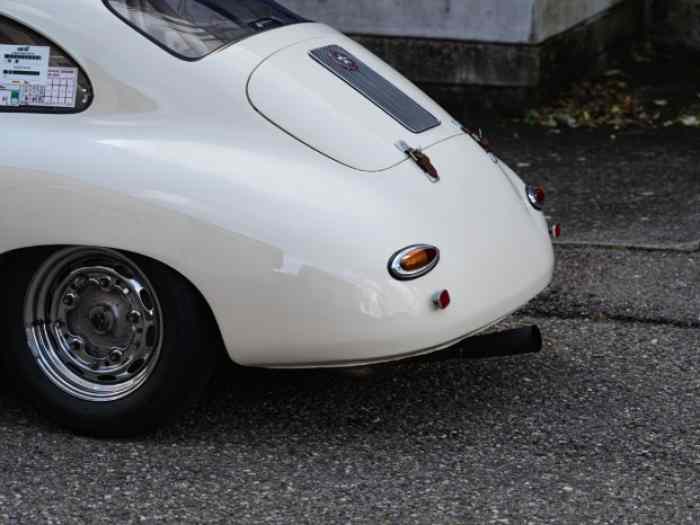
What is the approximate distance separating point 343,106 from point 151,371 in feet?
3.61

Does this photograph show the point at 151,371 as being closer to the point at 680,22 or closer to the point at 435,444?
the point at 435,444

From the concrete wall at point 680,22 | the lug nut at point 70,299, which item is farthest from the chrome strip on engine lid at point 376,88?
the concrete wall at point 680,22

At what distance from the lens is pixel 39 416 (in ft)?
17.2

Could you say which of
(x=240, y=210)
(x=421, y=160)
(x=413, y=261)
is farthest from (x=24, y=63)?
(x=413, y=261)

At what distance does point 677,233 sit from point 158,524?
3707 mm

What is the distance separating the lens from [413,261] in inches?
186

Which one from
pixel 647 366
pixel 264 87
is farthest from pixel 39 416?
pixel 647 366

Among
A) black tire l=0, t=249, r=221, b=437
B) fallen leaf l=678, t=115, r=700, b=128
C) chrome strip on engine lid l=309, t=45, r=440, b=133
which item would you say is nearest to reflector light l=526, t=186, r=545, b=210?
chrome strip on engine lid l=309, t=45, r=440, b=133

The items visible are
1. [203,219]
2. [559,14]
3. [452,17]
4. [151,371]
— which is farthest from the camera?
[559,14]

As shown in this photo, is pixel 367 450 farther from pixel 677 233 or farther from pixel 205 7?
pixel 677 233

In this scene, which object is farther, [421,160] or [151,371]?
[421,160]

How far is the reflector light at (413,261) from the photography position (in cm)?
469

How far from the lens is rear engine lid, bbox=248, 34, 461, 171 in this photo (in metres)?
4.91

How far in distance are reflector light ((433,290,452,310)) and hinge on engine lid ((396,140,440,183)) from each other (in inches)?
18.3
